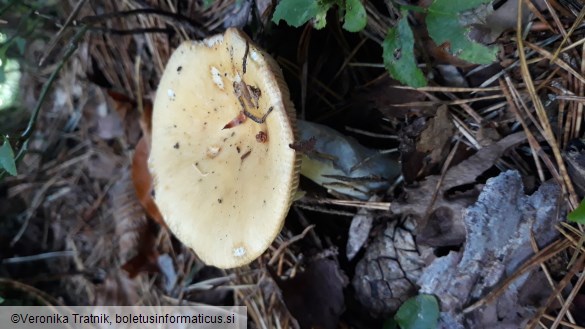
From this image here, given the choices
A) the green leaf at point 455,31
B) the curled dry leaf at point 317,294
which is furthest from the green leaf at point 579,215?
Answer: the curled dry leaf at point 317,294

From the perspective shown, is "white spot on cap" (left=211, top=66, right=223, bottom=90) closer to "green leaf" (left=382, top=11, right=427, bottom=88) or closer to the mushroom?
the mushroom

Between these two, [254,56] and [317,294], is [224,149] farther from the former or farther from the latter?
[317,294]

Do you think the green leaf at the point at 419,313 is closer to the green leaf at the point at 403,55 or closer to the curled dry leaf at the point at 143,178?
the green leaf at the point at 403,55

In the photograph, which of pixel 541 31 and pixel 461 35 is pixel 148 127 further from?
pixel 541 31

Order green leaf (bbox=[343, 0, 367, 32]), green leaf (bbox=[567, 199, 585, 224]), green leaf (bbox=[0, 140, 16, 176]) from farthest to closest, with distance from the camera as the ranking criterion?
green leaf (bbox=[0, 140, 16, 176])
green leaf (bbox=[343, 0, 367, 32])
green leaf (bbox=[567, 199, 585, 224])

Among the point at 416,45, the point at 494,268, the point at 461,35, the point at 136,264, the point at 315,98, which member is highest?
the point at 461,35

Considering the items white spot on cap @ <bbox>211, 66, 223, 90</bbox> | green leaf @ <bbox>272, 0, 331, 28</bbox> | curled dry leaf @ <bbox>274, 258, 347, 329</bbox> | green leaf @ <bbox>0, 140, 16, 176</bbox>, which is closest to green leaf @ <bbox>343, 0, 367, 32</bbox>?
green leaf @ <bbox>272, 0, 331, 28</bbox>

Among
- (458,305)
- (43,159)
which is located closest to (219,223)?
(458,305)
